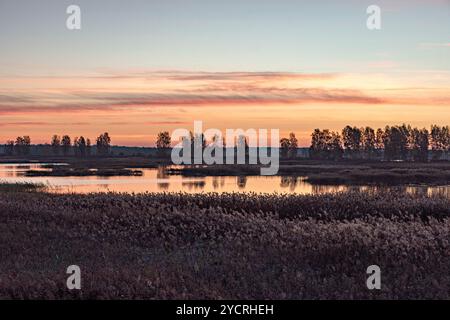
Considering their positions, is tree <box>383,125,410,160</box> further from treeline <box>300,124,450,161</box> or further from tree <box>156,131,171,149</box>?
tree <box>156,131,171,149</box>

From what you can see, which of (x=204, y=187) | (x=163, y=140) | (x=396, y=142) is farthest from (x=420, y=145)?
(x=204, y=187)

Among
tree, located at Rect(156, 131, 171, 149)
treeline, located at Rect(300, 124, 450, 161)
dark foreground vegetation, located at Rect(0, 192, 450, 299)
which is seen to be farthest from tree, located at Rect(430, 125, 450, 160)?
dark foreground vegetation, located at Rect(0, 192, 450, 299)

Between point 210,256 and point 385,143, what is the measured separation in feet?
530

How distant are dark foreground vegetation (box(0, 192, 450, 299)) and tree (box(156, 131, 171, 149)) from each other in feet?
558

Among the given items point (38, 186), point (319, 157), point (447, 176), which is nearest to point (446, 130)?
point (319, 157)

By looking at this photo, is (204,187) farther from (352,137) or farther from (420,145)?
(352,137)

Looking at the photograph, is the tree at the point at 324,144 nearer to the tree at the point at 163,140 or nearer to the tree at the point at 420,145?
the tree at the point at 420,145

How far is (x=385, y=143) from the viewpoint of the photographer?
166m

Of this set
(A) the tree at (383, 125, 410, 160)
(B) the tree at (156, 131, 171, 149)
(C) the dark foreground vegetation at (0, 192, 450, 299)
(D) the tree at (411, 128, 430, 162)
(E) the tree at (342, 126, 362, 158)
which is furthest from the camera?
(B) the tree at (156, 131, 171, 149)

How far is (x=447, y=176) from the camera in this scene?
224 ft

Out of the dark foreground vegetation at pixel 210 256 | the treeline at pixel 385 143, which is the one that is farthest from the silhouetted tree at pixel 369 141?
the dark foreground vegetation at pixel 210 256

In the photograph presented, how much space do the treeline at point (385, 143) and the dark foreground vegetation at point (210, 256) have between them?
5804 inches

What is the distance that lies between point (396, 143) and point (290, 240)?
156m

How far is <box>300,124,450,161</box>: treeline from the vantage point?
161250 mm
